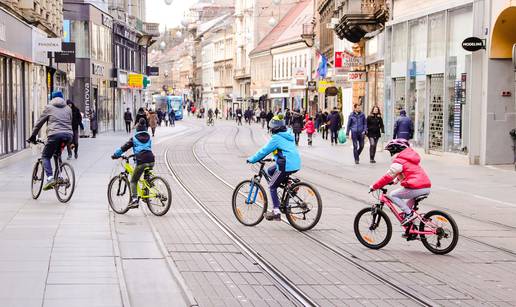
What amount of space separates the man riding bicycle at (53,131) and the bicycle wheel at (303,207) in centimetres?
491

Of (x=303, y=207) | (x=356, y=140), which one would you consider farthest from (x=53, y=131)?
(x=356, y=140)

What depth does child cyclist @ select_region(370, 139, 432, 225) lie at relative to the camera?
12164 millimetres

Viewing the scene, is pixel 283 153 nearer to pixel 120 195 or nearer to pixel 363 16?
pixel 120 195

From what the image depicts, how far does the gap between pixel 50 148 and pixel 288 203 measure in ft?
16.6

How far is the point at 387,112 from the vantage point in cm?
4116

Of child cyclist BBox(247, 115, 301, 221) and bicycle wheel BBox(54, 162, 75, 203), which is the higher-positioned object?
child cyclist BBox(247, 115, 301, 221)

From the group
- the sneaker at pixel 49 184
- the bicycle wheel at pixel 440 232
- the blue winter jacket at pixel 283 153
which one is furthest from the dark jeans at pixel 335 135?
the bicycle wheel at pixel 440 232

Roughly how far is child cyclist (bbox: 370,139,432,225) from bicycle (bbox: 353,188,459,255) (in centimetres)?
8

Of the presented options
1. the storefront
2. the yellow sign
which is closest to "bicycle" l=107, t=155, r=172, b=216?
the storefront

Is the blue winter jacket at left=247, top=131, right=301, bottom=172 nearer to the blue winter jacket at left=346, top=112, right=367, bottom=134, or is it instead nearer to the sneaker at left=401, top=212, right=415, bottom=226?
the sneaker at left=401, top=212, right=415, bottom=226

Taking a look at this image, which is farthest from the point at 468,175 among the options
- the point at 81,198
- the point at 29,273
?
the point at 29,273

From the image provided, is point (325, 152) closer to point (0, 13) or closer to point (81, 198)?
point (0, 13)

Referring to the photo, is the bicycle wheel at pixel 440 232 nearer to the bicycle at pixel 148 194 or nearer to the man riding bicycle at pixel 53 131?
the bicycle at pixel 148 194

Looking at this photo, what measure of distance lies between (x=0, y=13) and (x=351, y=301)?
20.1 metres
